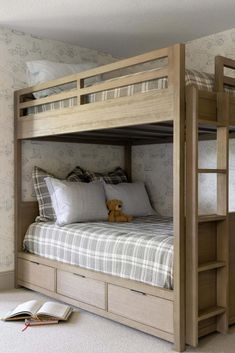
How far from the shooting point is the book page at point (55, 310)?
8.95 ft

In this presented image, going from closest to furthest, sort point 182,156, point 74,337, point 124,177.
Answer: point 182,156 < point 74,337 < point 124,177

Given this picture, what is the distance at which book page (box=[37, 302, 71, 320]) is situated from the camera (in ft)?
8.95

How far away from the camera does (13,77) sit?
3.61 m

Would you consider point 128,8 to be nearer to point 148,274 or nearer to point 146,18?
point 146,18

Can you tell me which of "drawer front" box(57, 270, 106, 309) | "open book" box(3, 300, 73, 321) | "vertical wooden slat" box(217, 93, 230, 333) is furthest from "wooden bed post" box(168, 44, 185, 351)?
"open book" box(3, 300, 73, 321)

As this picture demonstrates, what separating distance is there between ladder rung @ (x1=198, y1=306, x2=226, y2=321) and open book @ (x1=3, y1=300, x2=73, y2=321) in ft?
2.99

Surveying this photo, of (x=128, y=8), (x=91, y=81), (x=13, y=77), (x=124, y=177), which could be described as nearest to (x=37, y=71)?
(x=13, y=77)

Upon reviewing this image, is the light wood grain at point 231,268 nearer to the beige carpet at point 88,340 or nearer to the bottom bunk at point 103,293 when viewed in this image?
the beige carpet at point 88,340

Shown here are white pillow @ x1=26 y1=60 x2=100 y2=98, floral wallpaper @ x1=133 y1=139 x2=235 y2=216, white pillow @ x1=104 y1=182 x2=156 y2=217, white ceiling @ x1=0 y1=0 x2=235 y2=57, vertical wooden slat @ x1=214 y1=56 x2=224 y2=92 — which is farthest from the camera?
white pillow @ x1=104 y1=182 x2=156 y2=217

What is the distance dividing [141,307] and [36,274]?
1.18m

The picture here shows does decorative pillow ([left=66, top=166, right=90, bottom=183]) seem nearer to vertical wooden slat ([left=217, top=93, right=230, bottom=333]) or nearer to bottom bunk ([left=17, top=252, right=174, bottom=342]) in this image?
bottom bunk ([left=17, top=252, right=174, bottom=342])

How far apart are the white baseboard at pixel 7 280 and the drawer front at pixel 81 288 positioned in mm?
627

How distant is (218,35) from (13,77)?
182cm

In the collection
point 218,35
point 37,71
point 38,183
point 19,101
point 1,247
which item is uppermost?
point 218,35
